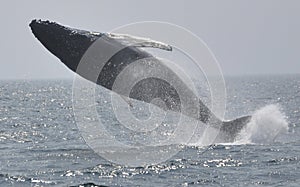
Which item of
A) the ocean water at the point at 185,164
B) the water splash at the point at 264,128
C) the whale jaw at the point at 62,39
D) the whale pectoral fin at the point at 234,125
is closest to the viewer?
the ocean water at the point at 185,164

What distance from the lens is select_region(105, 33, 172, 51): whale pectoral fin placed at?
16.1m

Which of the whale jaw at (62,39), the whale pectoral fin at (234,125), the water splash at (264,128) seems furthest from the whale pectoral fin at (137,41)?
the water splash at (264,128)

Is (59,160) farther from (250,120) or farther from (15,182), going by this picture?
(250,120)

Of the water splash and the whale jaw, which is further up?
the whale jaw

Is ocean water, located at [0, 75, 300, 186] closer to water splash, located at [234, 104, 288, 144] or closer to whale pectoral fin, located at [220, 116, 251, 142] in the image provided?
water splash, located at [234, 104, 288, 144]

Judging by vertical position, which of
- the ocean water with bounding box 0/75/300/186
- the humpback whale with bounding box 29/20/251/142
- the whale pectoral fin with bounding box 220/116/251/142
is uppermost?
the humpback whale with bounding box 29/20/251/142

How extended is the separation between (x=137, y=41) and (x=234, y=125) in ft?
14.8

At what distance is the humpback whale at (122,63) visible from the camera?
17016 mm

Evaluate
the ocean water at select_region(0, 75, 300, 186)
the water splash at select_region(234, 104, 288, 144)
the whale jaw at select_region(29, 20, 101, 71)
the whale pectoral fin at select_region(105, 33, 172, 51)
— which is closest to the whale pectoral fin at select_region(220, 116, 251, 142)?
the ocean water at select_region(0, 75, 300, 186)

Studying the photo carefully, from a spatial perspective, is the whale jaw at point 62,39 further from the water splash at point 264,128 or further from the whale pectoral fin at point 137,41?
the water splash at point 264,128

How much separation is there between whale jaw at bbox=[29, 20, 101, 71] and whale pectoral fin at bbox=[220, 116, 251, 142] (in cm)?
503

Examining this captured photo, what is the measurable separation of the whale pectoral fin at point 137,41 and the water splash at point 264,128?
514 cm

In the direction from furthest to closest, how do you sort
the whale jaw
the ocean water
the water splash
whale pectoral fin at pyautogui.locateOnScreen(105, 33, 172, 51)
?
the water splash → the whale jaw → whale pectoral fin at pyautogui.locateOnScreen(105, 33, 172, 51) → the ocean water

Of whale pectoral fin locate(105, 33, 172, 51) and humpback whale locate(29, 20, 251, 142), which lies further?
humpback whale locate(29, 20, 251, 142)
